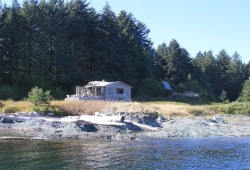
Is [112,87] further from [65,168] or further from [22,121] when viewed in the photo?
[65,168]

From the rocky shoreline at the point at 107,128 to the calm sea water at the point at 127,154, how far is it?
3.72 metres

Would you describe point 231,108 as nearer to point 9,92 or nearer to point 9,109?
point 9,109

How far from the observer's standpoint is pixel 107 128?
39.3 m

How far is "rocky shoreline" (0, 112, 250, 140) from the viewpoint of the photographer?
35188mm

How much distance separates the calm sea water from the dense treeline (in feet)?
131

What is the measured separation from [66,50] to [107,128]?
45876 mm

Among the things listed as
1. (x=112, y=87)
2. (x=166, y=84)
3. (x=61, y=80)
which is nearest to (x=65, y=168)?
(x=112, y=87)

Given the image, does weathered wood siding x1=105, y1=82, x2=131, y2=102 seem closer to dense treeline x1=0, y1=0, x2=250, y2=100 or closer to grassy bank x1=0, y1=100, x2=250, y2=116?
dense treeline x1=0, y1=0, x2=250, y2=100

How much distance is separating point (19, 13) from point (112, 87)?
90.8ft

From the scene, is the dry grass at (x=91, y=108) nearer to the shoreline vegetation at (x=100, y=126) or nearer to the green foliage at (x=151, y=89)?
the shoreline vegetation at (x=100, y=126)

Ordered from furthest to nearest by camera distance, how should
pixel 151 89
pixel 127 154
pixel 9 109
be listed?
pixel 151 89
pixel 9 109
pixel 127 154

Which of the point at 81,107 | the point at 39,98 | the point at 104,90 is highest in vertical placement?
the point at 104,90

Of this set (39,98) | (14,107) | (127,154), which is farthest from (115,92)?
(127,154)

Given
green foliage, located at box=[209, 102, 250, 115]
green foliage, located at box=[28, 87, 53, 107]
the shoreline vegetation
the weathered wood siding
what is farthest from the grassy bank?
the weathered wood siding
